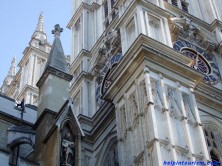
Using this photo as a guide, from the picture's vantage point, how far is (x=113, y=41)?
22.2 meters

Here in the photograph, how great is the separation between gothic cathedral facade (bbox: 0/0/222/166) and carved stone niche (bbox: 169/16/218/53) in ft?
0.15

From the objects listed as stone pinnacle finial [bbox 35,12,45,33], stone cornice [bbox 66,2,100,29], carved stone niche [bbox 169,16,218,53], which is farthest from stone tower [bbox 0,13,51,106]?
carved stone niche [bbox 169,16,218,53]

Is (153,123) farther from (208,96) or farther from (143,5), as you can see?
(143,5)

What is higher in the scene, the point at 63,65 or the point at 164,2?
the point at 164,2

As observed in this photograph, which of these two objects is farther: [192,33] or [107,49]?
[192,33]

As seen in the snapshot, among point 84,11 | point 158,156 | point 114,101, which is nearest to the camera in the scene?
Answer: point 158,156

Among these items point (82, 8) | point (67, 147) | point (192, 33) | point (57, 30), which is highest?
point (82, 8)

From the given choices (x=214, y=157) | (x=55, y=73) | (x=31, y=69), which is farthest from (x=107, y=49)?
(x=31, y=69)

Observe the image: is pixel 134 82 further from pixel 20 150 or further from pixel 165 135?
pixel 20 150

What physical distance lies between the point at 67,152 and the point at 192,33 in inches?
422

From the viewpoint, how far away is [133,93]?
17297 millimetres

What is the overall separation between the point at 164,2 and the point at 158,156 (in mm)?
10535

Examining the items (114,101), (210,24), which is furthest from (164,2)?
(114,101)

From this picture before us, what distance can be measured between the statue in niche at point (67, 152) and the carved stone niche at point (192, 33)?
9267 mm
